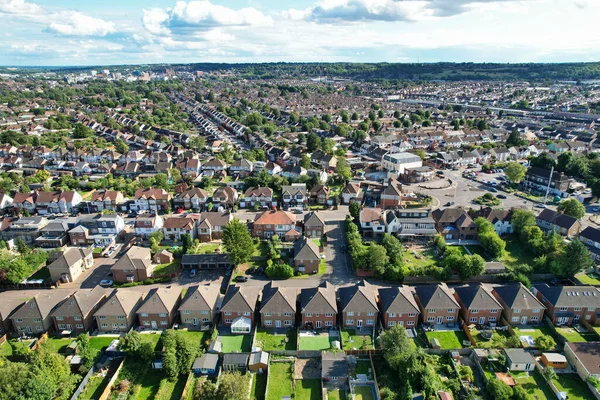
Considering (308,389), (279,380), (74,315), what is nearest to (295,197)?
A: (74,315)

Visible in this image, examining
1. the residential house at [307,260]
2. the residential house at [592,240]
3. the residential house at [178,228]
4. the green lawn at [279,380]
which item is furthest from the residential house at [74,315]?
the residential house at [592,240]

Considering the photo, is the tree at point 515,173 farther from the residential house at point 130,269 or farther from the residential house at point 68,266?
the residential house at point 68,266

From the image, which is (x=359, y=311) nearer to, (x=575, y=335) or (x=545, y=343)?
(x=545, y=343)

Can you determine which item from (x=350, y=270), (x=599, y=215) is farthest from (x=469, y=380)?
(x=599, y=215)

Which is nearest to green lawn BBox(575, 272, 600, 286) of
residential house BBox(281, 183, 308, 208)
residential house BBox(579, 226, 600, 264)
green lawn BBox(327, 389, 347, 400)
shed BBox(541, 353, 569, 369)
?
residential house BBox(579, 226, 600, 264)

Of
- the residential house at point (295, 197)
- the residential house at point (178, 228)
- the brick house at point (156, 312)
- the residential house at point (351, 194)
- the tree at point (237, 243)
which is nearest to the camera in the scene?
the brick house at point (156, 312)

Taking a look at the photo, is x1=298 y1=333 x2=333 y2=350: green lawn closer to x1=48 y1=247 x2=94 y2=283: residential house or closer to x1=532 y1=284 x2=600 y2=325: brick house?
x1=532 y1=284 x2=600 y2=325: brick house
